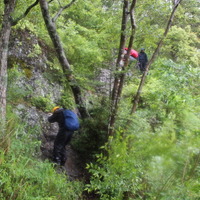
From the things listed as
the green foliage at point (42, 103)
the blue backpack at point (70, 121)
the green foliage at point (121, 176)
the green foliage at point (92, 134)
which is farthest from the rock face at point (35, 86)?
the green foliage at point (121, 176)

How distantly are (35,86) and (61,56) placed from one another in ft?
5.59

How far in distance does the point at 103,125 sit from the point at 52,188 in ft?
8.48

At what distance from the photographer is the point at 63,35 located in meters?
7.69

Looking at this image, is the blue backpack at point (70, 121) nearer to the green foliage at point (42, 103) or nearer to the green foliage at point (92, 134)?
the green foliage at point (92, 134)

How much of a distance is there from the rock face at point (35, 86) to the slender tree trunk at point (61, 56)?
73cm

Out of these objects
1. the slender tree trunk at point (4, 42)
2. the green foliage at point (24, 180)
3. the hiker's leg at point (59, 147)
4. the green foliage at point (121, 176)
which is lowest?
the hiker's leg at point (59, 147)

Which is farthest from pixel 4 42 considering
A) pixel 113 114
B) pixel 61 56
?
pixel 113 114

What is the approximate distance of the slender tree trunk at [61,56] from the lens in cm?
573

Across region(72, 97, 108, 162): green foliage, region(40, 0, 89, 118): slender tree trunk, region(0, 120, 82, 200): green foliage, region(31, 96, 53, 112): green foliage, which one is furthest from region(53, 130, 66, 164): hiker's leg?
region(31, 96, 53, 112): green foliage

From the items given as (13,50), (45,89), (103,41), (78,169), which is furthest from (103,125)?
(13,50)

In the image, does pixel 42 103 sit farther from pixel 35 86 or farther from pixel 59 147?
pixel 59 147

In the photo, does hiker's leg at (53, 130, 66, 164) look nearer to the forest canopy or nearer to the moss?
the forest canopy

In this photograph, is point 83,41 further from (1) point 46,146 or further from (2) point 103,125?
(1) point 46,146

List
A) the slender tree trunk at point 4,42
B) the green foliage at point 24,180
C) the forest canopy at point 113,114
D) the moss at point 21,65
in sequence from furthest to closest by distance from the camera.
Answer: the moss at point 21,65 < the slender tree trunk at point 4,42 < the green foliage at point 24,180 < the forest canopy at point 113,114
